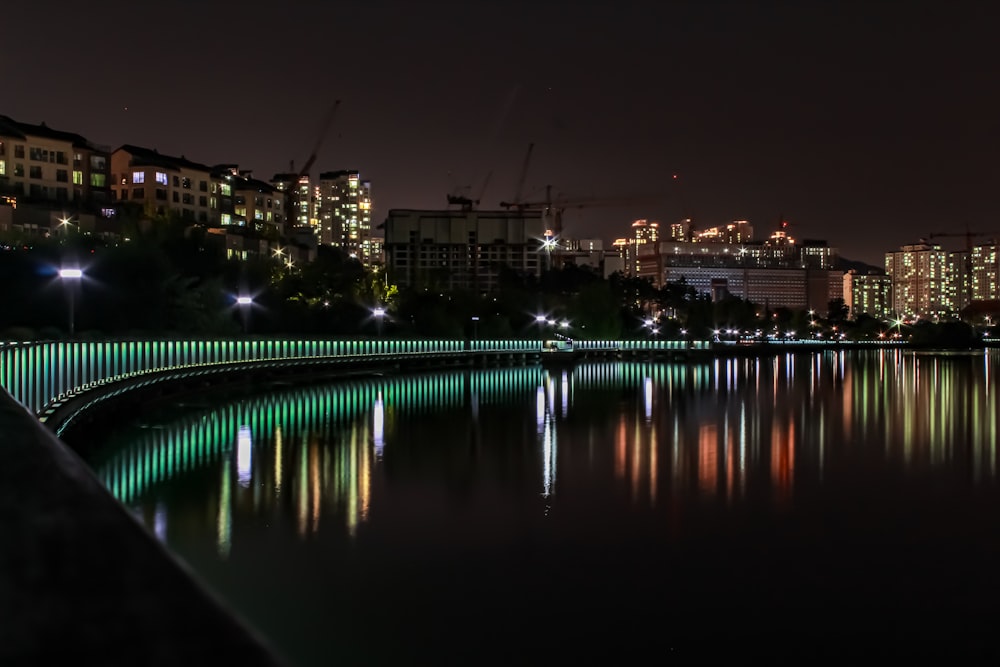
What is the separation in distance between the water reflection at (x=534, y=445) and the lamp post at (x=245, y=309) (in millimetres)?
5727

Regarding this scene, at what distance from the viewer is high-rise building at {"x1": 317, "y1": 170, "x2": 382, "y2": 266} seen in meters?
158

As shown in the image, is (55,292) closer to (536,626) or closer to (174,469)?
(174,469)

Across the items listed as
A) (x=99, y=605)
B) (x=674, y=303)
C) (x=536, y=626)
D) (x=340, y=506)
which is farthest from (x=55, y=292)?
(x=674, y=303)

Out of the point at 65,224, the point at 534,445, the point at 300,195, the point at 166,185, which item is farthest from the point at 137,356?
the point at 300,195

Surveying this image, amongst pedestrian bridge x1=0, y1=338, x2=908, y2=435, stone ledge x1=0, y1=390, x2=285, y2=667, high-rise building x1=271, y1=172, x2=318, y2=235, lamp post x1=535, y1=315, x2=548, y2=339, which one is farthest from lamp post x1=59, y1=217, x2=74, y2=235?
high-rise building x1=271, y1=172, x2=318, y2=235

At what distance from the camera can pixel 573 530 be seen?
13.6 metres

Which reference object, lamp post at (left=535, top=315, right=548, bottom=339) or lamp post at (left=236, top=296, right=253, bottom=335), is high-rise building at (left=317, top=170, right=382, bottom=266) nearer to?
lamp post at (left=535, top=315, right=548, bottom=339)

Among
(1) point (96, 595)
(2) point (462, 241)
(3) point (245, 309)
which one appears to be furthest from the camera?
(2) point (462, 241)

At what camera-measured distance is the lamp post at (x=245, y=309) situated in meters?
40.8

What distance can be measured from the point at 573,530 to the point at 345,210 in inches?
5897

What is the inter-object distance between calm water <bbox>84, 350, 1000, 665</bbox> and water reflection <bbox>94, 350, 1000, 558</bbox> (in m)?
0.10

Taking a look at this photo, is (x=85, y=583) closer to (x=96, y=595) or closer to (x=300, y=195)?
(x=96, y=595)

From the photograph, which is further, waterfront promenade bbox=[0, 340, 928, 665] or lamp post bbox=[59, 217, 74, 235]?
lamp post bbox=[59, 217, 74, 235]

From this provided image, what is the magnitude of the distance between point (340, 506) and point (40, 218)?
4536 cm
